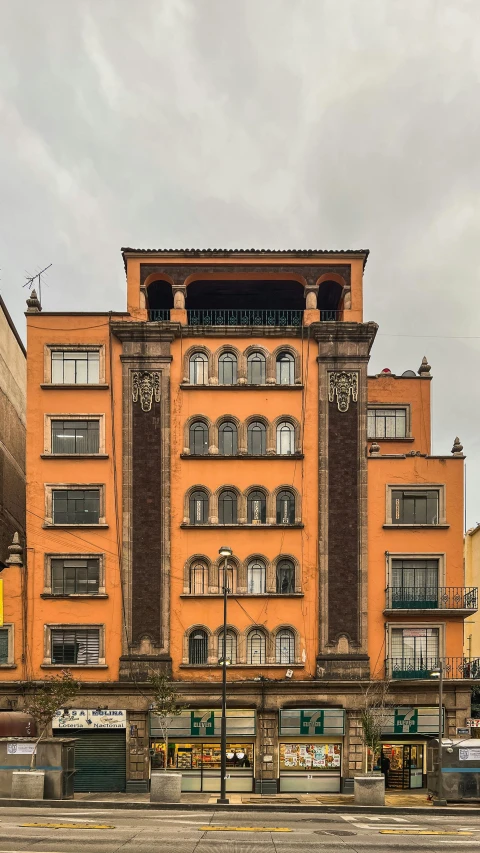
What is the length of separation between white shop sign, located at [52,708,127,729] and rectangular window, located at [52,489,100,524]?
8985 mm

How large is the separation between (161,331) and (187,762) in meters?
20.9

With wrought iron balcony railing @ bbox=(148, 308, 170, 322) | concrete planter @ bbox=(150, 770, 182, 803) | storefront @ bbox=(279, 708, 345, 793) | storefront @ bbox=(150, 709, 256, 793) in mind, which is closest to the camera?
concrete planter @ bbox=(150, 770, 182, 803)

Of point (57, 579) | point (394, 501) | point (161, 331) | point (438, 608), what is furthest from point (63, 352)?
point (438, 608)

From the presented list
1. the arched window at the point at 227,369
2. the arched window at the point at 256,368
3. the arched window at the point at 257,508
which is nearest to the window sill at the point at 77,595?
the arched window at the point at 257,508

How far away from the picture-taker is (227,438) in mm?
45781

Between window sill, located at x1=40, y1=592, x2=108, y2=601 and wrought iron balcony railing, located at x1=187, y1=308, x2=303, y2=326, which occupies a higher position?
wrought iron balcony railing, located at x1=187, y1=308, x2=303, y2=326

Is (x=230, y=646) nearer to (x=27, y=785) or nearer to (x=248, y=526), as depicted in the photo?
(x=248, y=526)

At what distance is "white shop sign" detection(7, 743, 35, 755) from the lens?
34438mm

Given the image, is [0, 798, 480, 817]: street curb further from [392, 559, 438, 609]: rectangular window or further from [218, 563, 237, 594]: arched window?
[218, 563, 237, 594]: arched window

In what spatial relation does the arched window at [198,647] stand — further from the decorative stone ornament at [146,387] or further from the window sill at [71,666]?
the decorative stone ornament at [146,387]

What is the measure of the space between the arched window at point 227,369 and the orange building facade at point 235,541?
114mm

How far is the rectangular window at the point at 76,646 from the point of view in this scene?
43.6 meters

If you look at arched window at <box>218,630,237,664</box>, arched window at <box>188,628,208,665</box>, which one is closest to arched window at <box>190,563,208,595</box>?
arched window at <box>188,628,208,665</box>

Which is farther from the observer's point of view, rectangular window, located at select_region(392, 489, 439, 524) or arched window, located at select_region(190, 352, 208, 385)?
arched window, located at select_region(190, 352, 208, 385)
